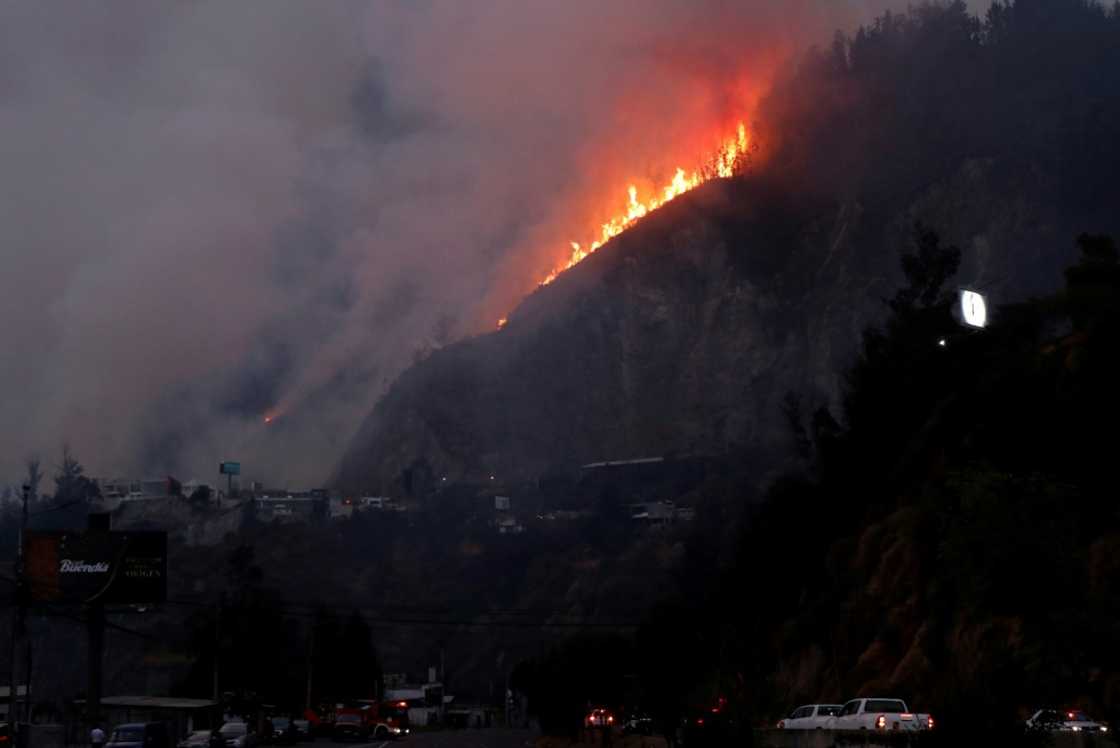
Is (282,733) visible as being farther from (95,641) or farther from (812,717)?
(812,717)

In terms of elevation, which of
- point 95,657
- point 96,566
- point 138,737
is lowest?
point 138,737

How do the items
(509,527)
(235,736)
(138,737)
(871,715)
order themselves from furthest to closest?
(509,527) < (235,736) < (138,737) < (871,715)

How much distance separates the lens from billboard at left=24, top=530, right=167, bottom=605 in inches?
2638

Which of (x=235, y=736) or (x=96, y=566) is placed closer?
(x=235, y=736)

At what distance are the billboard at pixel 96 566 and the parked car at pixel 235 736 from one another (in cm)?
1068

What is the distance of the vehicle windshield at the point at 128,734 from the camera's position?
4984 cm

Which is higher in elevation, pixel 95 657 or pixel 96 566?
pixel 96 566

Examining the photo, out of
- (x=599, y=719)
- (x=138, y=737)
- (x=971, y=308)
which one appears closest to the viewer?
(x=971, y=308)

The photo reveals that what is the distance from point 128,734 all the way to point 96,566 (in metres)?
20.2

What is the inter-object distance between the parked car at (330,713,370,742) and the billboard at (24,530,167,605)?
66.8 feet

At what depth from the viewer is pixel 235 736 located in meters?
61.3

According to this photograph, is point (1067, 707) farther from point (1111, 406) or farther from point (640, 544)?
point (640, 544)

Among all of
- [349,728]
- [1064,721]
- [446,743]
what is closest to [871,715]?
[1064,721]

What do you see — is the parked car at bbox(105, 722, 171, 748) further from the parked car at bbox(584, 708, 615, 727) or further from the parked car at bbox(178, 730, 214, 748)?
the parked car at bbox(584, 708, 615, 727)
